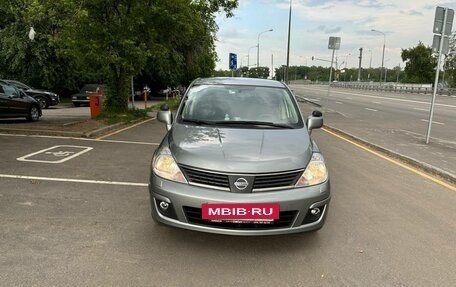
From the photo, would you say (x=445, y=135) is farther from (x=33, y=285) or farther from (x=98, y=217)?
(x=33, y=285)

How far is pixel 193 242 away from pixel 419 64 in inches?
3416

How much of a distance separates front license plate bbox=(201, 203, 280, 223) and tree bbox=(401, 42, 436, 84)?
278ft

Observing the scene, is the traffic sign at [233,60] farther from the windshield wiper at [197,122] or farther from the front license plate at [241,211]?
the front license plate at [241,211]

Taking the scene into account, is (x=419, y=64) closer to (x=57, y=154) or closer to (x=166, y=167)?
(x=57, y=154)

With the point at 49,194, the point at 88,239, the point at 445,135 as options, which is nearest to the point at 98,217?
the point at 88,239

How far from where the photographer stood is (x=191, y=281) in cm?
371

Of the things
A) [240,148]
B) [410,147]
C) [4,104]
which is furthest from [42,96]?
[240,148]

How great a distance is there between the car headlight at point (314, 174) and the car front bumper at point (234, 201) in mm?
68

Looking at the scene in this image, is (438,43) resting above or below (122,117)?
above

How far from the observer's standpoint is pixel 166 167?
14.3 feet

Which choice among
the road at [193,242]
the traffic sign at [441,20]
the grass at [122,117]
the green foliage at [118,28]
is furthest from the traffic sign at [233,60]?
the road at [193,242]

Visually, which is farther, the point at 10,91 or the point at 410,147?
the point at 10,91

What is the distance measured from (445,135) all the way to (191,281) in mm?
13341

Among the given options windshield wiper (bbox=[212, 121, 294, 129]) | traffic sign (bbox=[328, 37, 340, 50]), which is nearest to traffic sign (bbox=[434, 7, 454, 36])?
windshield wiper (bbox=[212, 121, 294, 129])
